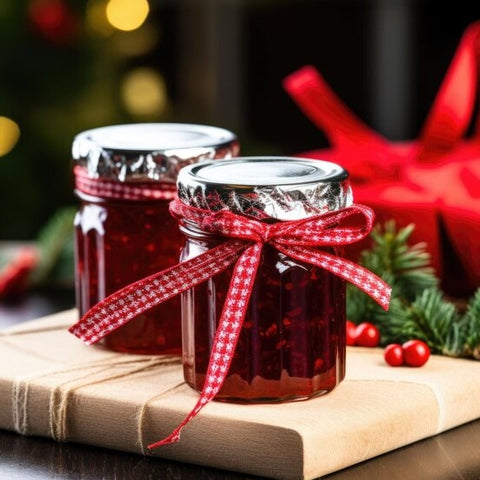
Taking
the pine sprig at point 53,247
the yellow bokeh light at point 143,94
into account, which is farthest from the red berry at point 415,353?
the yellow bokeh light at point 143,94

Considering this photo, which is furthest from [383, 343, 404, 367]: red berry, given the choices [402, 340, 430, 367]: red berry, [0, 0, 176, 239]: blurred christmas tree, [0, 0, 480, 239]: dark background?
[0, 0, 480, 239]: dark background

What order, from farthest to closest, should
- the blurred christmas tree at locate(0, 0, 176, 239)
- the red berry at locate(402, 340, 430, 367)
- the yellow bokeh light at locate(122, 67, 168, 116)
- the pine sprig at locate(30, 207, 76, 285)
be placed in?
1. the yellow bokeh light at locate(122, 67, 168, 116)
2. the blurred christmas tree at locate(0, 0, 176, 239)
3. the pine sprig at locate(30, 207, 76, 285)
4. the red berry at locate(402, 340, 430, 367)

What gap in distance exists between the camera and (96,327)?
0.83 m

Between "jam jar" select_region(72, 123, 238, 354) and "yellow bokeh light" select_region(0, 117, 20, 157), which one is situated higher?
"jam jar" select_region(72, 123, 238, 354)

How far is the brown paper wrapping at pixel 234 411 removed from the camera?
74 cm

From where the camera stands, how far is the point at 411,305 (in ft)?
3.19

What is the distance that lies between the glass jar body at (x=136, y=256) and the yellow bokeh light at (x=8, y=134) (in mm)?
1109

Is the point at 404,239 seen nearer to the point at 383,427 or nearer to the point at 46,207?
the point at 383,427

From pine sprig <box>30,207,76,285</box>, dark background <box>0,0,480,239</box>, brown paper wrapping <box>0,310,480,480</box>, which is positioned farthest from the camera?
dark background <box>0,0,480,239</box>

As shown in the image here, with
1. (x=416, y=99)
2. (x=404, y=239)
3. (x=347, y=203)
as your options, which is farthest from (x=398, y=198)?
(x=416, y=99)

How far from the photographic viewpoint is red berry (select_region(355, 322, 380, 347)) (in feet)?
3.12

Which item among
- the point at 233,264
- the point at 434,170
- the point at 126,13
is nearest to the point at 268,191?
the point at 233,264

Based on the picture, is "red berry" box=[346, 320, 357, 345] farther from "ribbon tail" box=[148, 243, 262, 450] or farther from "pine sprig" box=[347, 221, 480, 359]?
"ribbon tail" box=[148, 243, 262, 450]

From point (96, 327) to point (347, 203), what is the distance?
0.65 ft
